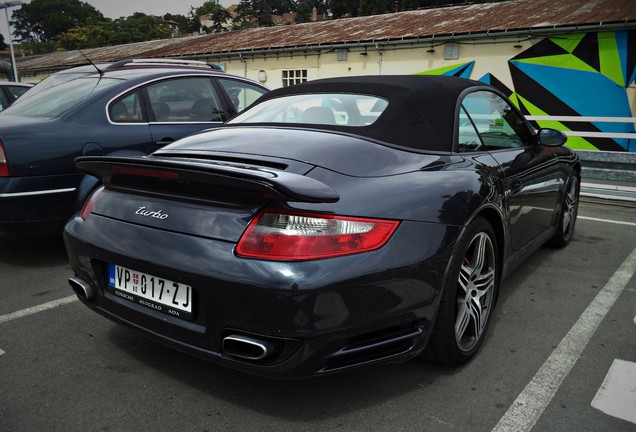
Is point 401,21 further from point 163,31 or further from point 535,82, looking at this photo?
point 163,31

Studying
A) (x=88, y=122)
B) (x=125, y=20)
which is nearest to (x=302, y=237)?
(x=88, y=122)

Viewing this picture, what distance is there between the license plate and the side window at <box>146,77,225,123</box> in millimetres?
2652

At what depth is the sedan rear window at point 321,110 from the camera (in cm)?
274

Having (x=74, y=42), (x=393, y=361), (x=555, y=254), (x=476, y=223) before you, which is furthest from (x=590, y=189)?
(x=74, y=42)

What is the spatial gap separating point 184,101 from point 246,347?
353 cm

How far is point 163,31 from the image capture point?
82000 millimetres

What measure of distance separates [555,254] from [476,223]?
2.52 m

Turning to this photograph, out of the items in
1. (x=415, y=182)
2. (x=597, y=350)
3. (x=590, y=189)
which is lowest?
(x=590, y=189)

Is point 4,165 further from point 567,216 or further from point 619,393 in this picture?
point 567,216

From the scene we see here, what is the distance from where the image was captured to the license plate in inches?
79.4

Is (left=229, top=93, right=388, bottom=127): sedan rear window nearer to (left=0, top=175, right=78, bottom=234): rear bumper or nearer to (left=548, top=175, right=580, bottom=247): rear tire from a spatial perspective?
(left=0, top=175, right=78, bottom=234): rear bumper

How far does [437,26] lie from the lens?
16.7 m

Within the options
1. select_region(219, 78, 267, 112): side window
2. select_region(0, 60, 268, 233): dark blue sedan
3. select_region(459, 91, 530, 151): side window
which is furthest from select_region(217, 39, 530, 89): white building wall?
select_region(459, 91, 530, 151): side window

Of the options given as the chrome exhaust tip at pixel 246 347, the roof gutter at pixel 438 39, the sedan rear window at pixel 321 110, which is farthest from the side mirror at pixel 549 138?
the roof gutter at pixel 438 39
